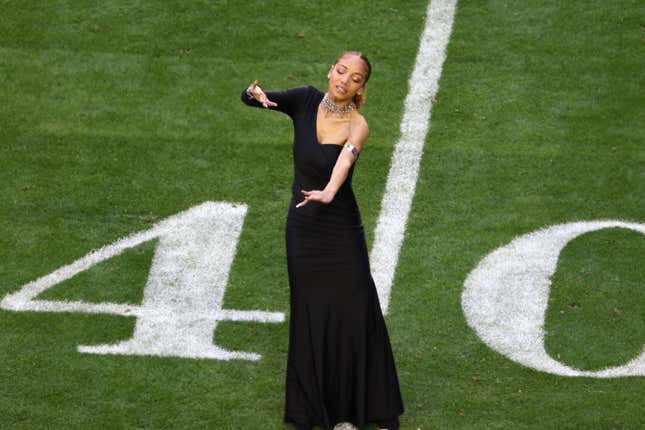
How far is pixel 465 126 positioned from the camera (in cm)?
1260

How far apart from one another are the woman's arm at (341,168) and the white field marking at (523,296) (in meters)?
2.29

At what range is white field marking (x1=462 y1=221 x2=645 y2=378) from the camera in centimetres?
1041

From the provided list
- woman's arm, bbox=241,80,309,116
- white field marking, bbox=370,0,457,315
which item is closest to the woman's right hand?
woman's arm, bbox=241,80,309,116

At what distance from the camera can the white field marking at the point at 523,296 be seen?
410 inches

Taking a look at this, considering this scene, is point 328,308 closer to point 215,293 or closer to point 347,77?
point 347,77

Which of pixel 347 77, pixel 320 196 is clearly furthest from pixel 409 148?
pixel 320 196

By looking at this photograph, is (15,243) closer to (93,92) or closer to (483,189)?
(93,92)

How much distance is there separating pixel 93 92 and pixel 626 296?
5.17m

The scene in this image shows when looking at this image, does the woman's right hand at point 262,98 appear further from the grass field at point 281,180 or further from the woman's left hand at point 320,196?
the grass field at point 281,180

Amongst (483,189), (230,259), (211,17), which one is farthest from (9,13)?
(483,189)

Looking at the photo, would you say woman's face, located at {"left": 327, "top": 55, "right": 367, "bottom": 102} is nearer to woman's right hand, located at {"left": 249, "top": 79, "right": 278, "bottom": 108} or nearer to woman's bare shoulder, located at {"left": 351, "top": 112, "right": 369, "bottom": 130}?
woman's bare shoulder, located at {"left": 351, "top": 112, "right": 369, "bottom": 130}

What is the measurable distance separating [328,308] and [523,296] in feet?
6.90

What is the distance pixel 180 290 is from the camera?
1113cm

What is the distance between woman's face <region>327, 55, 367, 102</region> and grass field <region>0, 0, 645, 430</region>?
2338 mm
